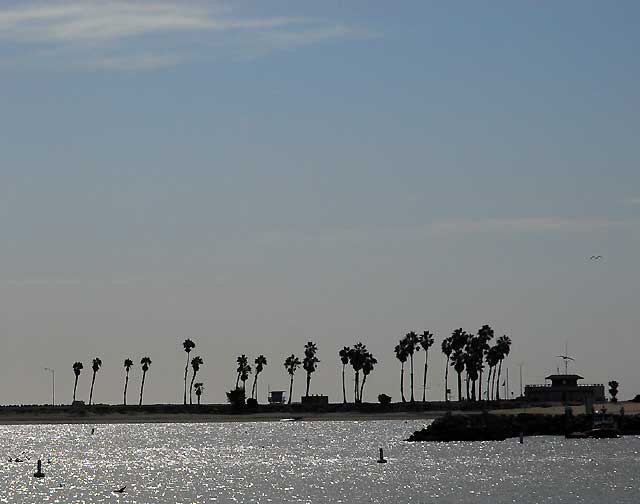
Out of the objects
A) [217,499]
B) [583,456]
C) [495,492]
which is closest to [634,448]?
[583,456]

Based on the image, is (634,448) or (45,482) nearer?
(45,482)

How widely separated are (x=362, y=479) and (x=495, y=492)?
63.3 feet

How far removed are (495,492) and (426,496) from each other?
6.21m

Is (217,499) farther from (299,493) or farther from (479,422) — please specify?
(479,422)

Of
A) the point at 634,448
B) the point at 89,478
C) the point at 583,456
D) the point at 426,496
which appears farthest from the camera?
the point at 634,448

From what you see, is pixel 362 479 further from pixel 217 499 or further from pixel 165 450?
pixel 165 450

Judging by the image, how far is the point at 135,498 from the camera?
115 metres

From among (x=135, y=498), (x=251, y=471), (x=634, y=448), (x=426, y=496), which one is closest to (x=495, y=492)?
(x=426, y=496)

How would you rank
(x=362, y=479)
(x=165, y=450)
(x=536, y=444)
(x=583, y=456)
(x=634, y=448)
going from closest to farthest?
(x=362, y=479) → (x=583, y=456) → (x=634, y=448) → (x=536, y=444) → (x=165, y=450)

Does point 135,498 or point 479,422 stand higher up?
point 479,422

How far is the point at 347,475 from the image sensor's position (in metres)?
136

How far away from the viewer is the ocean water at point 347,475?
373ft

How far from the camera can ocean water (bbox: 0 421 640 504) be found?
11362 centimetres

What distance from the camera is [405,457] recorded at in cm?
16238
